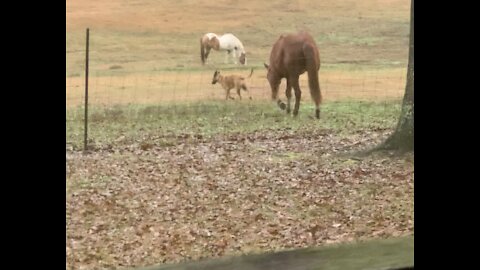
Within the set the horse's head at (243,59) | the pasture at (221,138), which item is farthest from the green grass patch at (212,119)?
the horse's head at (243,59)

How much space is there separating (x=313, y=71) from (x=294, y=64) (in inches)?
2.2

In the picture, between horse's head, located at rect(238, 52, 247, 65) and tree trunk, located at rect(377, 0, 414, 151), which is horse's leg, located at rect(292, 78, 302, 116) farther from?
tree trunk, located at rect(377, 0, 414, 151)

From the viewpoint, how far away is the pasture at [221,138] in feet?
5.30

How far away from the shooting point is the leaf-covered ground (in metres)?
1.60

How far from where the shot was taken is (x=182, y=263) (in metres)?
1.68

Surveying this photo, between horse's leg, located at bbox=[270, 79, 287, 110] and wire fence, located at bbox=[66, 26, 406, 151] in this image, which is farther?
horse's leg, located at bbox=[270, 79, 287, 110]

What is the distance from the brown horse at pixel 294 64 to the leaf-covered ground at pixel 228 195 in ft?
0.35

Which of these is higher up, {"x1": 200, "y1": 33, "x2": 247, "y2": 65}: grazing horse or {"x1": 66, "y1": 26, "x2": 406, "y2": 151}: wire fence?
{"x1": 200, "y1": 33, "x2": 247, "y2": 65}: grazing horse

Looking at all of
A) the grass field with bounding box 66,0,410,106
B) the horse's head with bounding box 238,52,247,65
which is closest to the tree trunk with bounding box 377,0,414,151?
the grass field with bounding box 66,0,410,106
